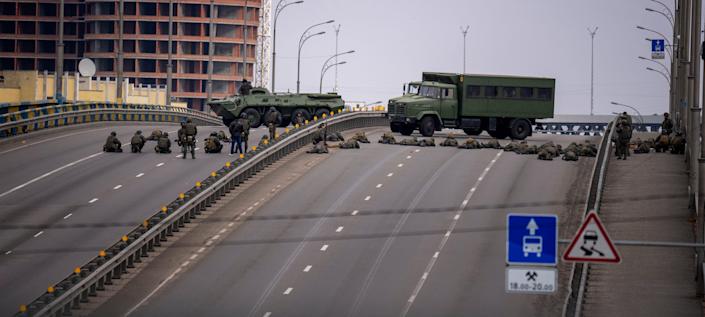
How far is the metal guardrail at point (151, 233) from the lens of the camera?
3072cm

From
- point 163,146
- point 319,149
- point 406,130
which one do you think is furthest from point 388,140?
point 163,146

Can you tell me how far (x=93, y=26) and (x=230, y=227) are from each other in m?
128

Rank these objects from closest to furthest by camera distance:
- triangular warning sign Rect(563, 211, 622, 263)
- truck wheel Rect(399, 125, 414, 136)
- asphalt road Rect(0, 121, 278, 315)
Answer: triangular warning sign Rect(563, 211, 622, 263)
asphalt road Rect(0, 121, 278, 315)
truck wheel Rect(399, 125, 414, 136)

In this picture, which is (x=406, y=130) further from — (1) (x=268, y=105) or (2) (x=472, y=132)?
(1) (x=268, y=105)

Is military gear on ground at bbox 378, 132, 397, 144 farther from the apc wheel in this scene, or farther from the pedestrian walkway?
the pedestrian walkway

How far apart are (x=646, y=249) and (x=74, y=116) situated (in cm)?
3698

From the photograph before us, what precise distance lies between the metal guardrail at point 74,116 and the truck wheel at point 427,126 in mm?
18108

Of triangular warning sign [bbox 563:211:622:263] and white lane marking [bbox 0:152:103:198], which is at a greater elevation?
triangular warning sign [bbox 563:211:622:263]

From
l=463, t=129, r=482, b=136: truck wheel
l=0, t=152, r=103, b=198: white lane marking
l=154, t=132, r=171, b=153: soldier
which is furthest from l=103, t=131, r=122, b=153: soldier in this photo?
l=463, t=129, r=482, b=136: truck wheel

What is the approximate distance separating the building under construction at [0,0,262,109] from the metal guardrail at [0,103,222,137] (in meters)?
77.4

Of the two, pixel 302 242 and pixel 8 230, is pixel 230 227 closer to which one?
pixel 302 242

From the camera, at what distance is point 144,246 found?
38.0 meters

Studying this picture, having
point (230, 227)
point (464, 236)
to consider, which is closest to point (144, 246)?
point (230, 227)

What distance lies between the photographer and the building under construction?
163750 mm
